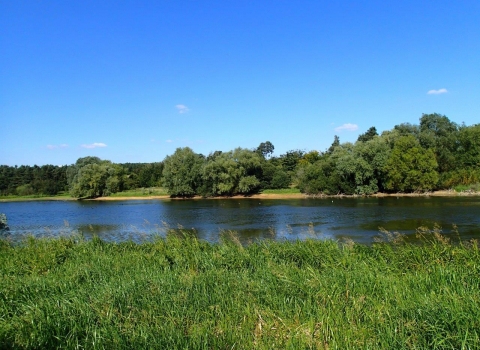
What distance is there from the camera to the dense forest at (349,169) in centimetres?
5297

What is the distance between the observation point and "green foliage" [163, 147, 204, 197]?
212ft

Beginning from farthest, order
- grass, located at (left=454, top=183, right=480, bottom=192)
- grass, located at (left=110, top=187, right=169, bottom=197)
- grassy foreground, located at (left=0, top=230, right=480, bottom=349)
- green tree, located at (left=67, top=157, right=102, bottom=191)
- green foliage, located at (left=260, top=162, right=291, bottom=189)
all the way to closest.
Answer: green tree, located at (left=67, top=157, right=102, bottom=191) < grass, located at (left=110, top=187, right=169, bottom=197) < green foliage, located at (left=260, top=162, right=291, bottom=189) < grass, located at (left=454, top=183, right=480, bottom=192) < grassy foreground, located at (left=0, top=230, right=480, bottom=349)

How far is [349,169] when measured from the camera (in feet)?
177

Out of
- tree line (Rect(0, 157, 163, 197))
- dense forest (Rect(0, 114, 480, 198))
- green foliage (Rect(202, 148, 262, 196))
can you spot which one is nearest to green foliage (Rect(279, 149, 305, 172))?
dense forest (Rect(0, 114, 480, 198))

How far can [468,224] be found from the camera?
79.1 ft

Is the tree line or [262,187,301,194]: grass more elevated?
the tree line

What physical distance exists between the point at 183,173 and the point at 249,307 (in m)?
60.4

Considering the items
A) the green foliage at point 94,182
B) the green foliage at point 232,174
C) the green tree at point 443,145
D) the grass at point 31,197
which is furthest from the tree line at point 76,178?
the green tree at point 443,145

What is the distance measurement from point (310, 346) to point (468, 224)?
24227 mm

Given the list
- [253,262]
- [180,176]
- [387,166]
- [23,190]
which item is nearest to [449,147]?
[387,166]

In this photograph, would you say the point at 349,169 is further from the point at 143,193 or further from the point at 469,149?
the point at 143,193

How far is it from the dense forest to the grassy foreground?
47.5 m

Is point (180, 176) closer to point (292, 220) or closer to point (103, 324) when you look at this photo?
point (292, 220)

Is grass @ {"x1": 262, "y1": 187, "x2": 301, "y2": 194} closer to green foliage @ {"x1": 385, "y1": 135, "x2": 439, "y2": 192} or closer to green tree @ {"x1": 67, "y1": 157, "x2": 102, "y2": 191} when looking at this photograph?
green foliage @ {"x1": 385, "y1": 135, "x2": 439, "y2": 192}
